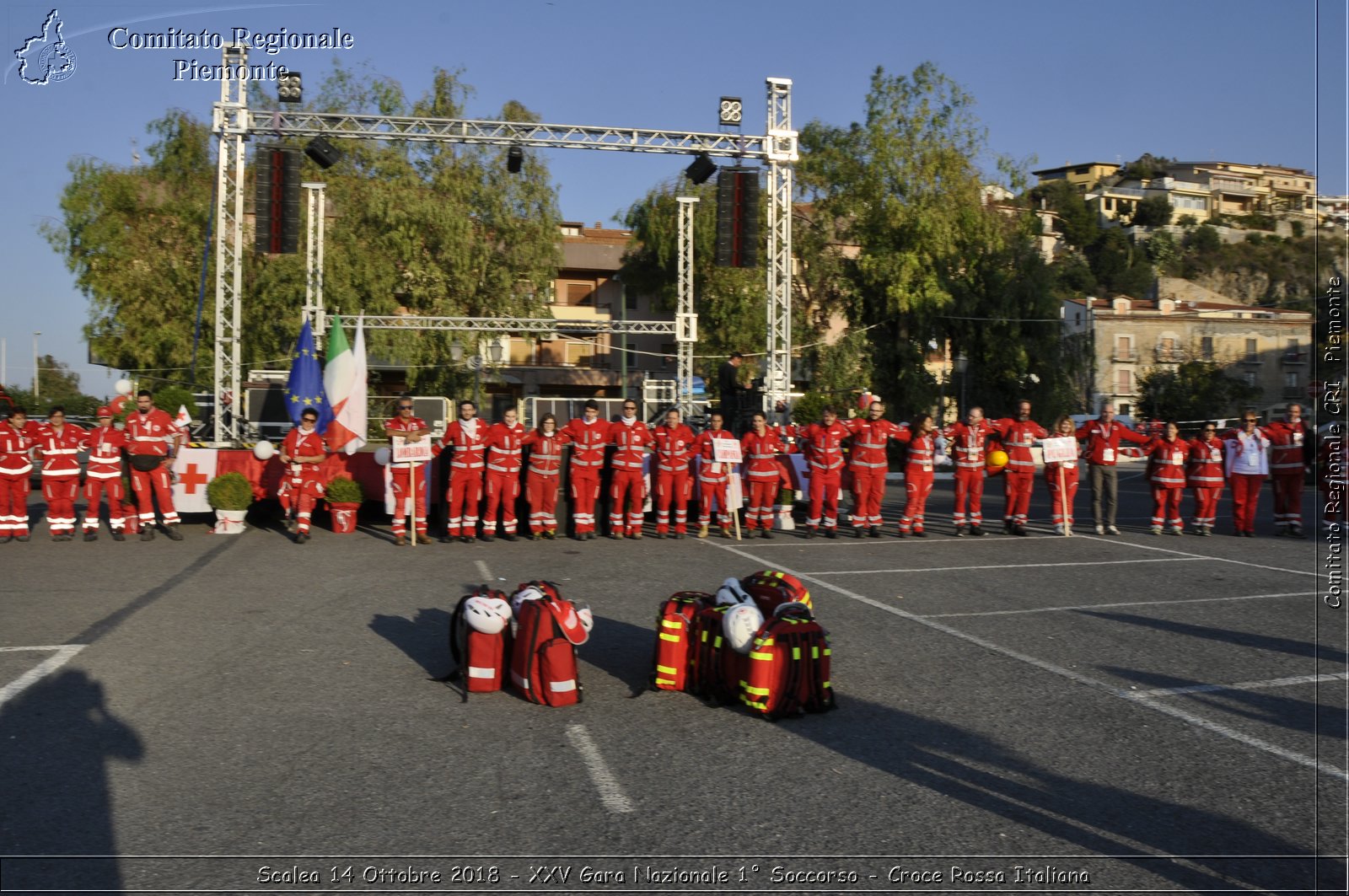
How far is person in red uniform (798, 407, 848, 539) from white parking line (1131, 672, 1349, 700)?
30.2 feet

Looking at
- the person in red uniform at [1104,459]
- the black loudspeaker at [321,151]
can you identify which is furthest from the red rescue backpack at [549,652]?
the black loudspeaker at [321,151]

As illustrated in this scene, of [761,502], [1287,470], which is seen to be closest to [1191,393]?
[1287,470]

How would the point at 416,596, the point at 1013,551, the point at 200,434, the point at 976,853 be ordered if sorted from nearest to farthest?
the point at 976,853 < the point at 416,596 < the point at 1013,551 < the point at 200,434

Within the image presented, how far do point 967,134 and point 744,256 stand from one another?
26224 millimetres

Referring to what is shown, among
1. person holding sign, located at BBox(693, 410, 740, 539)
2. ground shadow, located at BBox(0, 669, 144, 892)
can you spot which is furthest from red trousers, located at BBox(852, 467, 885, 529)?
ground shadow, located at BBox(0, 669, 144, 892)

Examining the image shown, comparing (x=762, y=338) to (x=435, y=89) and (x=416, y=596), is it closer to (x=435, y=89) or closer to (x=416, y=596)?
(x=435, y=89)

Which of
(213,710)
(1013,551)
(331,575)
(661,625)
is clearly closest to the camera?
(213,710)

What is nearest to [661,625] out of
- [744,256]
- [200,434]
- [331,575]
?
[331,575]

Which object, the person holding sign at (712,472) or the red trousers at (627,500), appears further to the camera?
the person holding sign at (712,472)

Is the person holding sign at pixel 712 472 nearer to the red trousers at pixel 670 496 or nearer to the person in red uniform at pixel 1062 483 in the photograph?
the red trousers at pixel 670 496

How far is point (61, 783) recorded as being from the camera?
5.78 metres

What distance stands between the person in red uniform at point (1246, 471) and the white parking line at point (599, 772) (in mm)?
Answer: 14387

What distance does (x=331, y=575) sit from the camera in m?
12.8

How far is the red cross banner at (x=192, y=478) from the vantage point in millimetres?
17125
